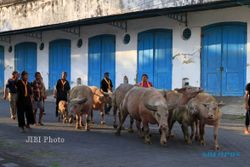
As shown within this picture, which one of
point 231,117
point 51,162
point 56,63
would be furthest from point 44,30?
point 51,162

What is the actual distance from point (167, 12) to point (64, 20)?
7.42m

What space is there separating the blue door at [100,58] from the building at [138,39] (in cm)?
6

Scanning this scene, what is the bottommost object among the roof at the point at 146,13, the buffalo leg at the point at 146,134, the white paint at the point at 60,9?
the buffalo leg at the point at 146,134

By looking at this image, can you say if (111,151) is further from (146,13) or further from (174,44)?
(174,44)

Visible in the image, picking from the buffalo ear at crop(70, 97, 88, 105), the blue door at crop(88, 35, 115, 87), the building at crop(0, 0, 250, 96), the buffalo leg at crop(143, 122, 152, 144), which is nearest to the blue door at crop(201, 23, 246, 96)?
the building at crop(0, 0, 250, 96)

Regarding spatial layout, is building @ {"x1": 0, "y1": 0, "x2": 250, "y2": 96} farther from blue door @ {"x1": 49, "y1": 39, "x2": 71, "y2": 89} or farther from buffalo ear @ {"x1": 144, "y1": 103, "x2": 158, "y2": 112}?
buffalo ear @ {"x1": 144, "y1": 103, "x2": 158, "y2": 112}

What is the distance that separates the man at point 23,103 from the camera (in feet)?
43.8

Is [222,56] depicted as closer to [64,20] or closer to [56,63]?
[64,20]

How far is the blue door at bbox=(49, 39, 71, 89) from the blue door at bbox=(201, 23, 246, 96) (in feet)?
33.5

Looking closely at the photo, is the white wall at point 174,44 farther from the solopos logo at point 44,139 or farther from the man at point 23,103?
the solopos logo at point 44,139

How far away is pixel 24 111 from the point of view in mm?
13430

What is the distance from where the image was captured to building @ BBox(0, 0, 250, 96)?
20.4m

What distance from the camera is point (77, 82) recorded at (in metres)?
28.0

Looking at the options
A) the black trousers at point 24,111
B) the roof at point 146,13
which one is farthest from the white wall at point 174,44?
the black trousers at point 24,111
